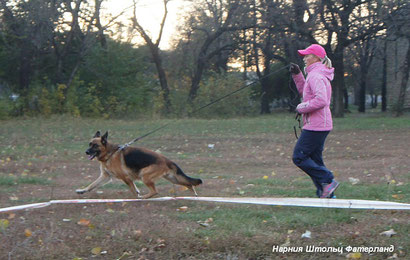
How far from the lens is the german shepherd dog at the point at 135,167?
6855mm

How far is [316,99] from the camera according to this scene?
5.94 m

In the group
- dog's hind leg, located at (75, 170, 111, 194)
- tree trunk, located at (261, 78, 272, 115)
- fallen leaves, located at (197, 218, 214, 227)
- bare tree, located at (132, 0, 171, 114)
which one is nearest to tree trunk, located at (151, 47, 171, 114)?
bare tree, located at (132, 0, 171, 114)

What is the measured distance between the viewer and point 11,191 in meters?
7.38

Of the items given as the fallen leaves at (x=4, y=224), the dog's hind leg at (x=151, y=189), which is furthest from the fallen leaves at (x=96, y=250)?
the dog's hind leg at (x=151, y=189)

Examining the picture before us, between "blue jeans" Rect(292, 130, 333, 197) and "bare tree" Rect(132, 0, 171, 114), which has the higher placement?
"bare tree" Rect(132, 0, 171, 114)

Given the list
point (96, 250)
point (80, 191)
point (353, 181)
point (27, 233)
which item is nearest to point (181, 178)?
point (80, 191)

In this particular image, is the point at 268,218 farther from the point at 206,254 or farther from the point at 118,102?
the point at 118,102

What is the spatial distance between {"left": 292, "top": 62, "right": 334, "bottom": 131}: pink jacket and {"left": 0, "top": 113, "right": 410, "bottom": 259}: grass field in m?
1.08

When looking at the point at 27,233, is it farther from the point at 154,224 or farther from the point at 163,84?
the point at 163,84

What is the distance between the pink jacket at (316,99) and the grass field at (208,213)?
1.08 m

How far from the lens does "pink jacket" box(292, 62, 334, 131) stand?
5957 millimetres

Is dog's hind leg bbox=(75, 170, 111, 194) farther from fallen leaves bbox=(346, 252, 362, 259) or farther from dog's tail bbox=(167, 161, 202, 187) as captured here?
fallen leaves bbox=(346, 252, 362, 259)

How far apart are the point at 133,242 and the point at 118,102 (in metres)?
23.6

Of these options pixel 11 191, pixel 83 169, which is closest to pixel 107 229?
pixel 11 191
